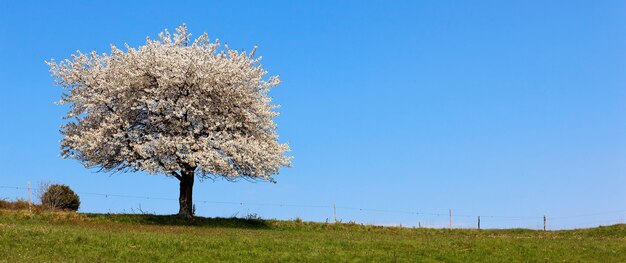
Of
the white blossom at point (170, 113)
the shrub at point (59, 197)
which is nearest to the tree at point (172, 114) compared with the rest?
the white blossom at point (170, 113)

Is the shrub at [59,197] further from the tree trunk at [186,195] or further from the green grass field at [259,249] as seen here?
the green grass field at [259,249]

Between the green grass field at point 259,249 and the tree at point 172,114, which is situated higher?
the tree at point 172,114

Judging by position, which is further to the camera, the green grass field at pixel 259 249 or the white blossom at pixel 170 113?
the white blossom at pixel 170 113

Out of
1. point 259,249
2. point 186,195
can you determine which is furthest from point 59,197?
point 259,249

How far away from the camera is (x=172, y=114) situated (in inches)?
1838

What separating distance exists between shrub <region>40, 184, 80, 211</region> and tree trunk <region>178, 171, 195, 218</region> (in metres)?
14.0

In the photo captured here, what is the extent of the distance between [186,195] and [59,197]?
50.0 ft

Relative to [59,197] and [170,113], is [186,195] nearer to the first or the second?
[170,113]

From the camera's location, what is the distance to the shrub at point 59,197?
190 feet

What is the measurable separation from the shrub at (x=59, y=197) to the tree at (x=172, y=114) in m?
9.31

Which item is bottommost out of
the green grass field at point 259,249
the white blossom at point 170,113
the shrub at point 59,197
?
the green grass field at point 259,249

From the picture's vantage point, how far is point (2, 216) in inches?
1774

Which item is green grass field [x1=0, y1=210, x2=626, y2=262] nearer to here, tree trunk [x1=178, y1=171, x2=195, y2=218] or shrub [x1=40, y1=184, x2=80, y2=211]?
tree trunk [x1=178, y1=171, x2=195, y2=218]

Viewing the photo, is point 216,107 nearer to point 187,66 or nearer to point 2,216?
point 187,66
